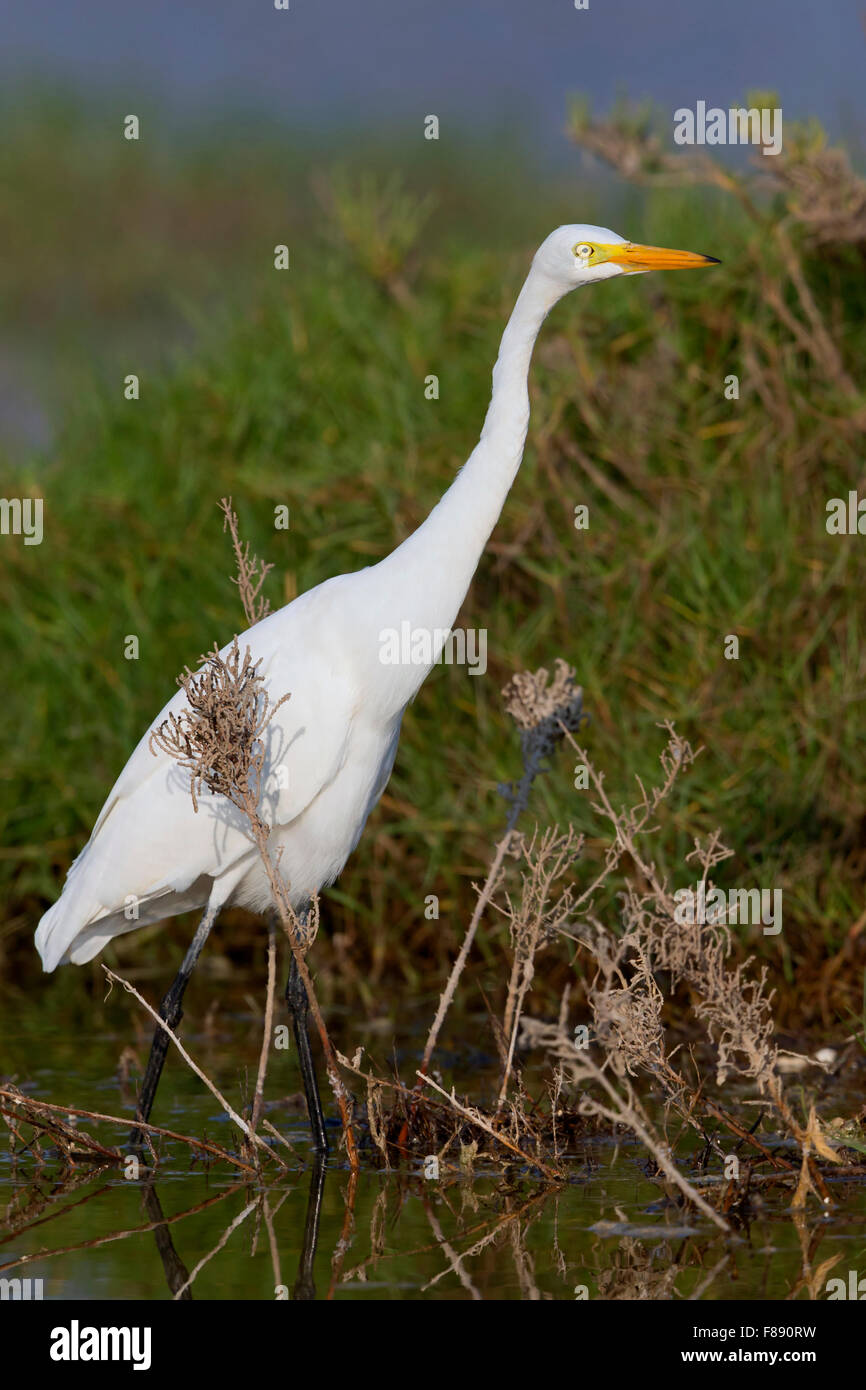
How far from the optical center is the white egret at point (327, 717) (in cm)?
450

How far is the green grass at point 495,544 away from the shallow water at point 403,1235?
1.54 metres

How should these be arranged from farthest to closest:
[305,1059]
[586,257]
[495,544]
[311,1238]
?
[495,544] → [305,1059] → [586,257] → [311,1238]

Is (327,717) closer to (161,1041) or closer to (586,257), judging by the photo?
(161,1041)

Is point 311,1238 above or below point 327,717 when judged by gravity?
below

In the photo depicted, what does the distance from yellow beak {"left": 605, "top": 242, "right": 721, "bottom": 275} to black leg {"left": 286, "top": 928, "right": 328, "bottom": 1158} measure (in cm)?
178

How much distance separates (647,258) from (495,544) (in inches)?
92.9

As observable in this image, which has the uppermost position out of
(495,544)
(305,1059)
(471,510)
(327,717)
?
(495,544)

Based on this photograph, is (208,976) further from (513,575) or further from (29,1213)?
(29,1213)

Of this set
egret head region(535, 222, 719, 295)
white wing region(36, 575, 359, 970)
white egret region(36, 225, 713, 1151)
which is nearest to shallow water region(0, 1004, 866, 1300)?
white egret region(36, 225, 713, 1151)

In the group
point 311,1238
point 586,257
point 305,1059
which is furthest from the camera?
point 305,1059

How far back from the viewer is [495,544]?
682 centimetres

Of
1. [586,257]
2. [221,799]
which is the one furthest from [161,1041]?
[586,257]
